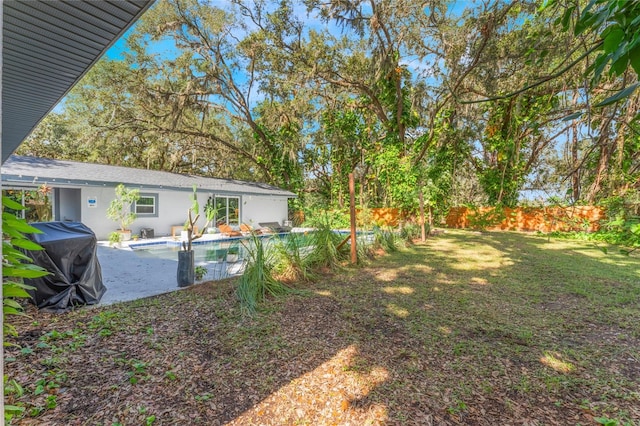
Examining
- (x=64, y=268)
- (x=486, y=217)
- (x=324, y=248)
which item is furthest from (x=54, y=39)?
(x=486, y=217)

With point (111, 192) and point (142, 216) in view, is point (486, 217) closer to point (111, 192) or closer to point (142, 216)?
point (142, 216)

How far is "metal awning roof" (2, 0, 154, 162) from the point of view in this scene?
7.71 feet

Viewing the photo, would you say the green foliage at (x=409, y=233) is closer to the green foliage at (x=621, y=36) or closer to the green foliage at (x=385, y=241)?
the green foliage at (x=385, y=241)

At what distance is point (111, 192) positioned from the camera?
36.7ft

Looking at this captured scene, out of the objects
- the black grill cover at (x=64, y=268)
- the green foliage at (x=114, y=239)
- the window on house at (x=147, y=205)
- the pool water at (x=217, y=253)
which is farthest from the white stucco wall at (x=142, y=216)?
the black grill cover at (x=64, y=268)

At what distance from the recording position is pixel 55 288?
13.1 ft

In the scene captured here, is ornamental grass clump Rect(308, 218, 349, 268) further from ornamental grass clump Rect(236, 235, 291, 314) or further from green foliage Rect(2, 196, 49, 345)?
green foliage Rect(2, 196, 49, 345)

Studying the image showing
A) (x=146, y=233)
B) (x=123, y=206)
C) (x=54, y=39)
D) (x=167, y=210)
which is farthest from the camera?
(x=167, y=210)

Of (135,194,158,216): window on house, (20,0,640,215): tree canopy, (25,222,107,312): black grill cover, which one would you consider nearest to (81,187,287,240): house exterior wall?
(135,194,158,216): window on house

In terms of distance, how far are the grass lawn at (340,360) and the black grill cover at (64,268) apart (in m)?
0.34

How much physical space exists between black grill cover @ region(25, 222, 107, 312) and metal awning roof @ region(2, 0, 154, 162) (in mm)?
1878

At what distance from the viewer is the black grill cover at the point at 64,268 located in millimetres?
3873

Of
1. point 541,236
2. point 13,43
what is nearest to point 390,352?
point 13,43

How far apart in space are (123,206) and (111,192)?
28.2 inches
